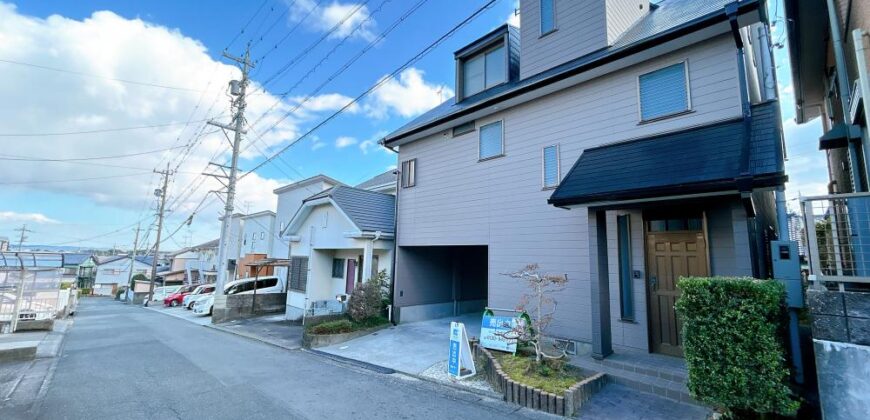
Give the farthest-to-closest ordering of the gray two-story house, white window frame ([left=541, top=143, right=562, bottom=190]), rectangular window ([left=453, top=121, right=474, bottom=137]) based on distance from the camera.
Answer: rectangular window ([left=453, top=121, right=474, bottom=137]), white window frame ([left=541, top=143, right=562, bottom=190]), the gray two-story house

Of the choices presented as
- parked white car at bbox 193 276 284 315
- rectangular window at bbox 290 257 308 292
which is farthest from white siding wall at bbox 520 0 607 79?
parked white car at bbox 193 276 284 315

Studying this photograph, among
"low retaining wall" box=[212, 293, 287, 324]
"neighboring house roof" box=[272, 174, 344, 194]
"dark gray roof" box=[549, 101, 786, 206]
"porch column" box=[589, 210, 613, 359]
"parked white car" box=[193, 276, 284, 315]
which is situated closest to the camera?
"dark gray roof" box=[549, 101, 786, 206]

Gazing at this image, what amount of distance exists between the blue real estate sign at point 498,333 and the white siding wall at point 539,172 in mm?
1092

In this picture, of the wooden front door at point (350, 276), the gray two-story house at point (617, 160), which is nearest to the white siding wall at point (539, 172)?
the gray two-story house at point (617, 160)

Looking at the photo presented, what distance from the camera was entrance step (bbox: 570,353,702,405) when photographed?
4.98 metres

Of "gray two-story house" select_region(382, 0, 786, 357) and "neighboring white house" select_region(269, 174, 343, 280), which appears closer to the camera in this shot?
"gray two-story house" select_region(382, 0, 786, 357)

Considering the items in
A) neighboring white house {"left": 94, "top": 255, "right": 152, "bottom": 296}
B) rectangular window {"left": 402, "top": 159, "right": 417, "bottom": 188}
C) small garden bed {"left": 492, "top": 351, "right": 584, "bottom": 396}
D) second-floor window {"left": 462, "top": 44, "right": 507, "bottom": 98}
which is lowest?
neighboring white house {"left": 94, "top": 255, "right": 152, "bottom": 296}

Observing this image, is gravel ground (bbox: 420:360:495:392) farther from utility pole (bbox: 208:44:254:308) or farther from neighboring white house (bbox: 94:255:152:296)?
neighboring white house (bbox: 94:255:152:296)

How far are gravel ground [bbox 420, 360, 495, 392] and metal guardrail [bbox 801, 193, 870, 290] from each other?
430 centimetres

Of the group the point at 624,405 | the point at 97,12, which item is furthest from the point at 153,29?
the point at 624,405

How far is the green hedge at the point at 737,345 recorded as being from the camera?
3576 mm

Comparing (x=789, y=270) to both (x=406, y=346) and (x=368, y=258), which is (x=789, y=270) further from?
(x=368, y=258)

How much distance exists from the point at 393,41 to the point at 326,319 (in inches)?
314

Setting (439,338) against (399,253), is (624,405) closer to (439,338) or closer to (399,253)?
(439,338)
